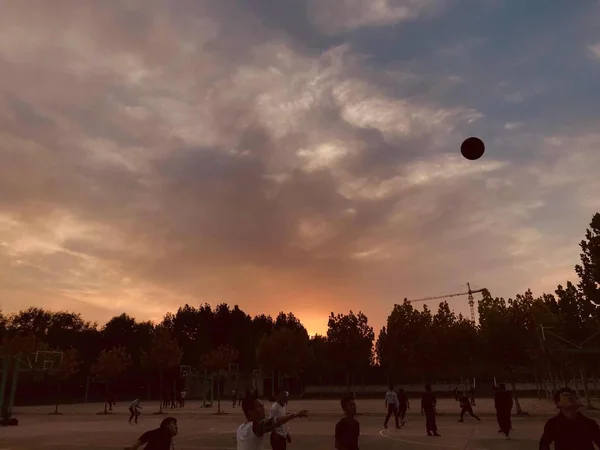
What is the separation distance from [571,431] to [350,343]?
181ft

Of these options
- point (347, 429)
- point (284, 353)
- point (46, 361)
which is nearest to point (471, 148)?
point (347, 429)

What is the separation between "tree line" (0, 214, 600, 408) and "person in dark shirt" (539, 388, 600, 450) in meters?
18.4

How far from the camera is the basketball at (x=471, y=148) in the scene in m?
12.9

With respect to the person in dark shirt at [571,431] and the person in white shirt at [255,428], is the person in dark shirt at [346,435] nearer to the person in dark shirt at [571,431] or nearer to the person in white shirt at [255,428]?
the person in white shirt at [255,428]

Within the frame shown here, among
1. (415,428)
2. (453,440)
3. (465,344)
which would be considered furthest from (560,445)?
(465,344)

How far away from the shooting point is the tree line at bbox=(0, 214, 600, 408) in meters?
34.6

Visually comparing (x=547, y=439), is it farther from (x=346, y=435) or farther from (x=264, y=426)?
(x=264, y=426)

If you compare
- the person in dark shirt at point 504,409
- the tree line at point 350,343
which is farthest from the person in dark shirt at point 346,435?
the tree line at point 350,343

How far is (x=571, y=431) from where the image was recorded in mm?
5438

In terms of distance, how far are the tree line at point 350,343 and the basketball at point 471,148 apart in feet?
43.7

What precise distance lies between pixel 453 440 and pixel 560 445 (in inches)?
513

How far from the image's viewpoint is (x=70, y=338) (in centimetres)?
7394

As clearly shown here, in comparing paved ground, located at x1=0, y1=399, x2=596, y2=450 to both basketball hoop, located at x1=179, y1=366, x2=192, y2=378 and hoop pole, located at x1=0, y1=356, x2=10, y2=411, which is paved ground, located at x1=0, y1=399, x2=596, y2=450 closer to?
hoop pole, located at x1=0, y1=356, x2=10, y2=411

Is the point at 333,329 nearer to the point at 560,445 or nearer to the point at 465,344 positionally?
the point at 465,344
